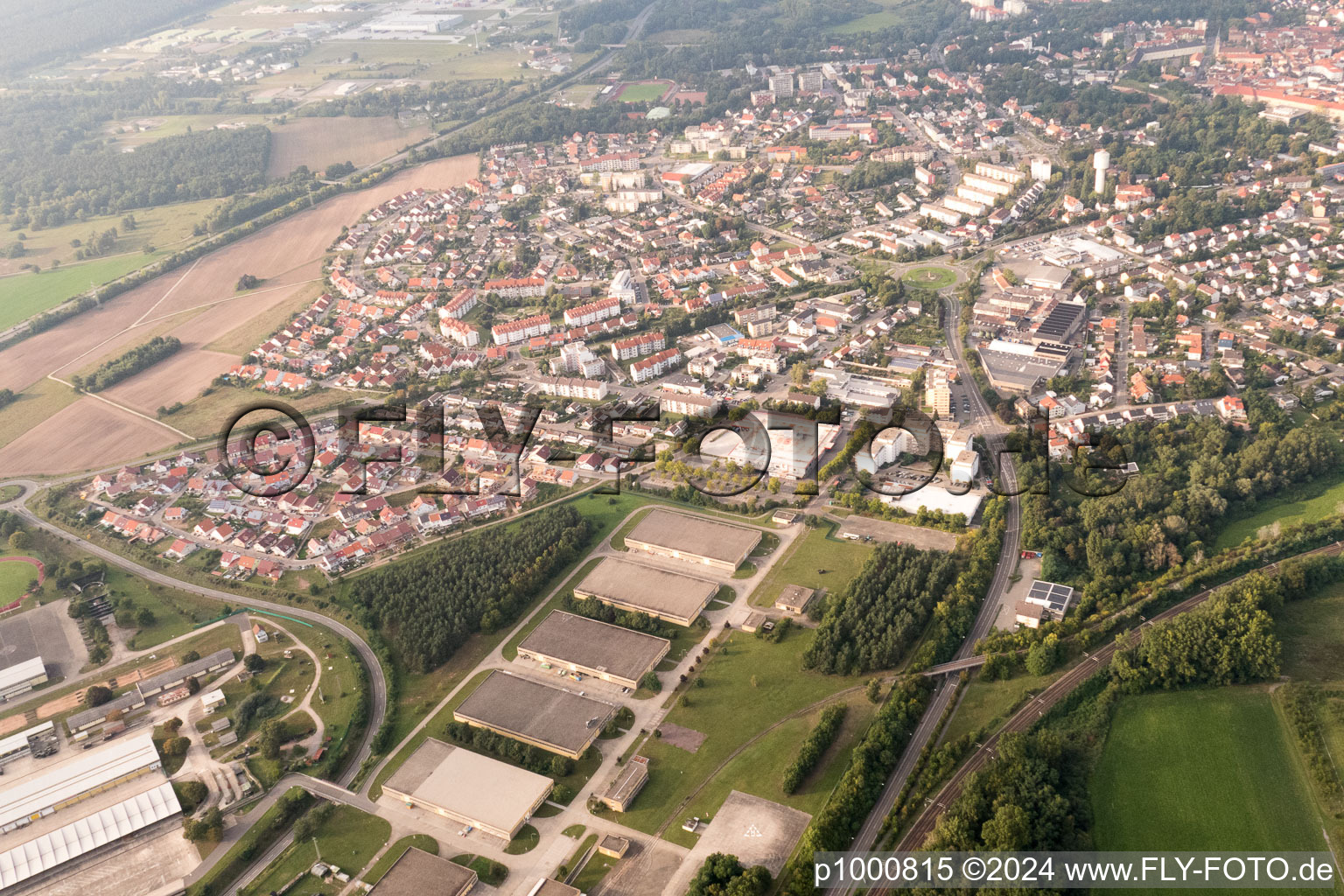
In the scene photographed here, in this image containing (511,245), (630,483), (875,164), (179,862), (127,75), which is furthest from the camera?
(127,75)

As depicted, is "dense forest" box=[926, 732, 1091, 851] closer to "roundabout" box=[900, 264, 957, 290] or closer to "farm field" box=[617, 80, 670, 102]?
→ "roundabout" box=[900, 264, 957, 290]

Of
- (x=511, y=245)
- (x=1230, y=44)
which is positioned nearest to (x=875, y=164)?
(x=511, y=245)

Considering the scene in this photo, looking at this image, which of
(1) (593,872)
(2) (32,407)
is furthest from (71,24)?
(1) (593,872)

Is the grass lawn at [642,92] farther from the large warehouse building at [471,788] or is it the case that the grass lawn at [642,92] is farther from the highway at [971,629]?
the large warehouse building at [471,788]

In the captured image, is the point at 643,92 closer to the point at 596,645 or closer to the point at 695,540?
the point at 695,540

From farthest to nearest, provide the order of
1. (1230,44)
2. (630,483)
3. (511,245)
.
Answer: (1230,44)
(511,245)
(630,483)

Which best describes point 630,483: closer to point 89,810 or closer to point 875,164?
point 89,810

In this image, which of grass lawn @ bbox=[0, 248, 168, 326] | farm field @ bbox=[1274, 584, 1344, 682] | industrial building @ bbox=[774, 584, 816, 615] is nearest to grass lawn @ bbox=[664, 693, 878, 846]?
industrial building @ bbox=[774, 584, 816, 615]

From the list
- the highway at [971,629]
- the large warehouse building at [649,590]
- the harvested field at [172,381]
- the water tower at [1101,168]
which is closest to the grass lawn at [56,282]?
the harvested field at [172,381]
